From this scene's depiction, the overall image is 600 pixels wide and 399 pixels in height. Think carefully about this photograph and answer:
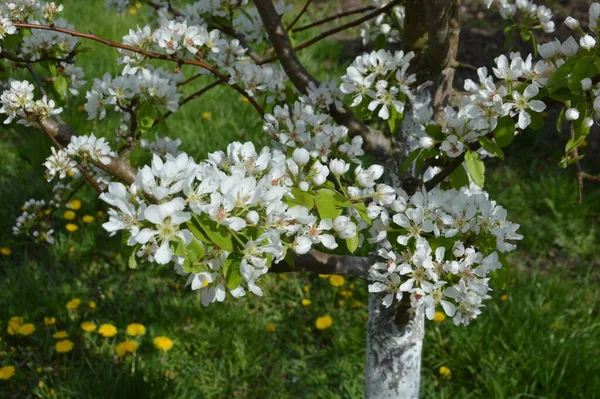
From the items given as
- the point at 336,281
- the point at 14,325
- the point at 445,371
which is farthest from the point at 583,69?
the point at 14,325

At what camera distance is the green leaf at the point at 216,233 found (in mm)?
1001

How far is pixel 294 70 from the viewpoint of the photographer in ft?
6.43

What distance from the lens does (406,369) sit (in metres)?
2.10

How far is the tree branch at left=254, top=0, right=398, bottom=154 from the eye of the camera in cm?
193

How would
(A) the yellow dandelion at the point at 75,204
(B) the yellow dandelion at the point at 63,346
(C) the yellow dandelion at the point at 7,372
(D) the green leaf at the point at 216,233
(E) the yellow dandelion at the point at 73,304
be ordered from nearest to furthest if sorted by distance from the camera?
(D) the green leaf at the point at 216,233 < (C) the yellow dandelion at the point at 7,372 < (B) the yellow dandelion at the point at 63,346 < (E) the yellow dandelion at the point at 73,304 < (A) the yellow dandelion at the point at 75,204

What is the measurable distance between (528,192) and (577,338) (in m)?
1.48

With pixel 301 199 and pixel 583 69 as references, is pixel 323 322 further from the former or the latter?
pixel 583 69

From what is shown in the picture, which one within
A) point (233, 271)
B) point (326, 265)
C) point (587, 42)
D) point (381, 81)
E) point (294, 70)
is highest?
point (294, 70)

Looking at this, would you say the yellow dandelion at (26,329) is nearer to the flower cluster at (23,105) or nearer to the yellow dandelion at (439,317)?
the flower cluster at (23,105)

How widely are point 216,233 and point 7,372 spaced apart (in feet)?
6.32

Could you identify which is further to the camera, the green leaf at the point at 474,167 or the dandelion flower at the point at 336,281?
the dandelion flower at the point at 336,281

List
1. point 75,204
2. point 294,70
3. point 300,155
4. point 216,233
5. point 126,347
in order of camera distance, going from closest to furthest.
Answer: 1. point 216,233
2. point 300,155
3. point 294,70
4. point 126,347
5. point 75,204

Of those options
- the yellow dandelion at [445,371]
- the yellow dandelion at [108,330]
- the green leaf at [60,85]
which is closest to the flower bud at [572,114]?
the green leaf at [60,85]

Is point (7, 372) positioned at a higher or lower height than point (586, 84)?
lower
